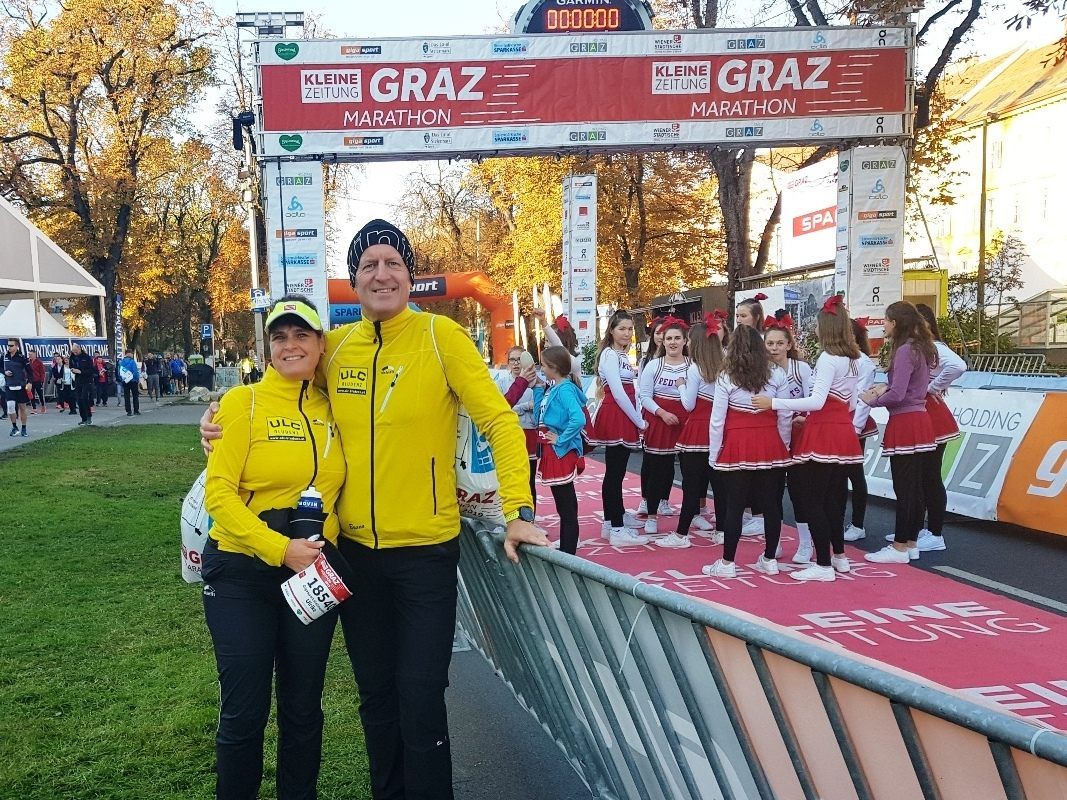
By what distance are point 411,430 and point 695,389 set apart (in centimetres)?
477

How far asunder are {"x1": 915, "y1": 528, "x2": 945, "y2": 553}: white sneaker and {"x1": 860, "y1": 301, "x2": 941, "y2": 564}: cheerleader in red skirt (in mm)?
510

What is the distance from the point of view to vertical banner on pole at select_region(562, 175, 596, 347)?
1766 cm

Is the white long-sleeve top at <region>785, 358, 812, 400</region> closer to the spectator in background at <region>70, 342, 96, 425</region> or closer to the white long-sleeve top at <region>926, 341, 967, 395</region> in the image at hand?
the white long-sleeve top at <region>926, 341, 967, 395</region>

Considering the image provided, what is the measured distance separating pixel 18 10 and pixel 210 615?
3945 centimetres

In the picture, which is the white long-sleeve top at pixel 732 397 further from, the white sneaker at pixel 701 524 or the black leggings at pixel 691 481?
the white sneaker at pixel 701 524

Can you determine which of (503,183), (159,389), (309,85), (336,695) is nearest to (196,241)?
(159,389)

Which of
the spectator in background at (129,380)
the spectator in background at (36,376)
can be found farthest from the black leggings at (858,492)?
the spectator in background at (36,376)

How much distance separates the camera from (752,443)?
6191 mm

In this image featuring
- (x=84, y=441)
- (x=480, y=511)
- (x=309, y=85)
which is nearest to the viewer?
(x=480, y=511)

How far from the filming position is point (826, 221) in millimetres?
24703

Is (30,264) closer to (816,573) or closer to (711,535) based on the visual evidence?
(711,535)

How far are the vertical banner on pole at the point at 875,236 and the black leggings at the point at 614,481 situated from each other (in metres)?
7.52

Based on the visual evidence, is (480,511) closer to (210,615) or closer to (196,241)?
(210,615)

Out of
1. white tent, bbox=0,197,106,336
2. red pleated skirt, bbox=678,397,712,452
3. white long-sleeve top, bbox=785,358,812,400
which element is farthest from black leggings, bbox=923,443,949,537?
white tent, bbox=0,197,106,336
